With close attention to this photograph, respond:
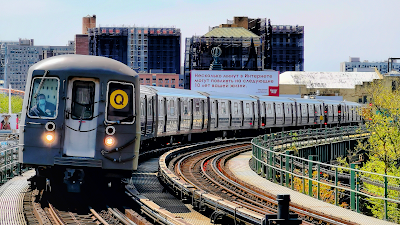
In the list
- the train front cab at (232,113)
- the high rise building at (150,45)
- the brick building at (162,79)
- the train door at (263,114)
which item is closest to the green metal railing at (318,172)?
the train door at (263,114)

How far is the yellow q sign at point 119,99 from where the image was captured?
41.4ft

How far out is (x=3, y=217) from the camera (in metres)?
11.4

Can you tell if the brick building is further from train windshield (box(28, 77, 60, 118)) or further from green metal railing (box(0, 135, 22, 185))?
train windshield (box(28, 77, 60, 118))

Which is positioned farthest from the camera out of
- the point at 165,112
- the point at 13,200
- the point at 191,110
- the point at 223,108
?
the point at 223,108

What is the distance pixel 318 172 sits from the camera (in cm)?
1470

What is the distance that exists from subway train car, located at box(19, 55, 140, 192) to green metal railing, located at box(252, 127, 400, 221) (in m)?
4.59

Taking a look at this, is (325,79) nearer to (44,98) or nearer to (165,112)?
(165,112)

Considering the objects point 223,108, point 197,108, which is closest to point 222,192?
point 197,108

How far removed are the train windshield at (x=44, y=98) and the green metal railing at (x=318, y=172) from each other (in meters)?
5.95

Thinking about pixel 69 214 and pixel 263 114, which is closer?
pixel 69 214

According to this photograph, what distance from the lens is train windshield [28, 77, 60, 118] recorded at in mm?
12361

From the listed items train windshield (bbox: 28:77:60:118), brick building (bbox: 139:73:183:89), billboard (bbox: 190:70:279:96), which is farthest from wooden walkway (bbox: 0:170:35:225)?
brick building (bbox: 139:73:183:89)

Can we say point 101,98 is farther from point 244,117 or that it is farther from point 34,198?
point 244,117

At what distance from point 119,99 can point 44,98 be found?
150cm
